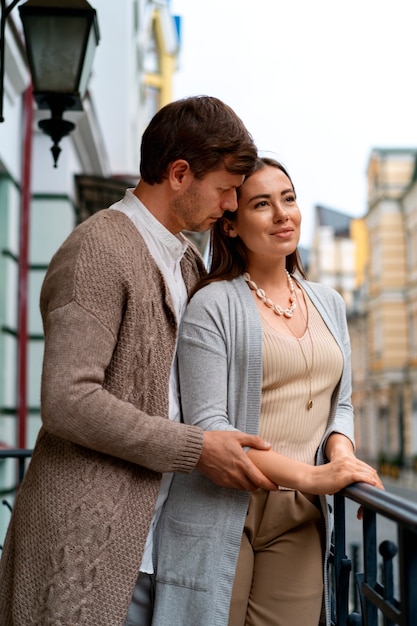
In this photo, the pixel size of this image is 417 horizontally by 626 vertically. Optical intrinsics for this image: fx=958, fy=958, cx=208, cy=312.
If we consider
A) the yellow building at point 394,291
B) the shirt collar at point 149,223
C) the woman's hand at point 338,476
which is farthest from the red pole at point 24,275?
the yellow building at point 394,291

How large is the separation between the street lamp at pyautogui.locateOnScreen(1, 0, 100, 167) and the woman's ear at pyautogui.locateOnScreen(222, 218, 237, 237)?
192cm

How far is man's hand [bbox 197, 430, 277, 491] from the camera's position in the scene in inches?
89.4

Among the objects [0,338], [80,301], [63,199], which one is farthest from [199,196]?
[63,199]

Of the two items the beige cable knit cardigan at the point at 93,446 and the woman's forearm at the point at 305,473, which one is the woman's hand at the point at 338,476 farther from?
the beige cable knit cardigan at the point at 93,446

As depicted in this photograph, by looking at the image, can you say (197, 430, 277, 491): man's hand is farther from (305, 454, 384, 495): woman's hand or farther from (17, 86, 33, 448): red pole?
(17, 86, 33, 448): red pole

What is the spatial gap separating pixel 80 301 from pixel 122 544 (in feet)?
1.89

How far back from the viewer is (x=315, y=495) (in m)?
2.53

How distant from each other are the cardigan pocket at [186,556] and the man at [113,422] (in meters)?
0.05

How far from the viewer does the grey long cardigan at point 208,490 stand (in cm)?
237

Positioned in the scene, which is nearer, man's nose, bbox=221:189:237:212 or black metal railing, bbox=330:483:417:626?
black metal railing, bbox=330:483:417:626

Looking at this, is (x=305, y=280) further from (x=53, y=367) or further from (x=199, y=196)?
(x=53, y=367)

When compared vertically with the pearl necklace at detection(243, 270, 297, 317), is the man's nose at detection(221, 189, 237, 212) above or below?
above

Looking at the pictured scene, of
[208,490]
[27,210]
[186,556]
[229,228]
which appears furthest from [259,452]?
[27,210]

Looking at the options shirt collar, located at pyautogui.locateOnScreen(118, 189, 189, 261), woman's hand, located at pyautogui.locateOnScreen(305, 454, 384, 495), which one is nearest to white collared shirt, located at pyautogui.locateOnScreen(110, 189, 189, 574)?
shirt collar, located at pyautogui.locateOnScreen(118, 189, 189, 261)
